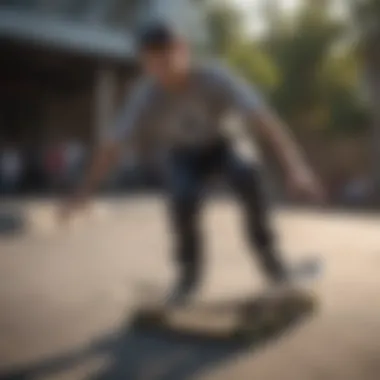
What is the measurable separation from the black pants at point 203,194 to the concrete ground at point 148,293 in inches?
0.7

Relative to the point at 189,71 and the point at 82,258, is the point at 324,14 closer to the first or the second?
the point at 189,71

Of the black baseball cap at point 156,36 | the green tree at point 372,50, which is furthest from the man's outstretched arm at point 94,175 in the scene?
the green tree at point 372,50

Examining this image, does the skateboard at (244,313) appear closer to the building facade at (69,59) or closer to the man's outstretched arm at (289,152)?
the man's outstretched arm at (289,152)

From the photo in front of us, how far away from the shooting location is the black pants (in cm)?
84

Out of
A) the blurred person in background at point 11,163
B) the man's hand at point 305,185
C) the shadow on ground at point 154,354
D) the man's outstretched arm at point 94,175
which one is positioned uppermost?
the blurred person in background at point 11,163

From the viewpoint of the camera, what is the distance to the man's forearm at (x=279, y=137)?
0.80 meters

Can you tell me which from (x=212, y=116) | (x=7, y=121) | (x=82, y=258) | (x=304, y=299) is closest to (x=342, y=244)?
(x=304, y=299)

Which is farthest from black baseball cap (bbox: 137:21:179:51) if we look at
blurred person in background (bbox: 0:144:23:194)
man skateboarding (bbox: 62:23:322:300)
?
blurred person in background (bbox: 0:144:23:194)

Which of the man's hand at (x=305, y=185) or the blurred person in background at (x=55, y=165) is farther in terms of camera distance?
the blurred person in background at (x=55, y=165)

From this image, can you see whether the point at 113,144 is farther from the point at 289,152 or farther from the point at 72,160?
the point at 289,152

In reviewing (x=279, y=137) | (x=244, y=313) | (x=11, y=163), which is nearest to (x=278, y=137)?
(x=279, y=137)

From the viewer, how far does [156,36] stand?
83cm

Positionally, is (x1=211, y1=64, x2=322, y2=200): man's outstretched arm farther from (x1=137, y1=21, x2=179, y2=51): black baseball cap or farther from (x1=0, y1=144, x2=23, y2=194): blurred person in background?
(x1=0, y1=144, x2=23, y2=194): blurred person in background

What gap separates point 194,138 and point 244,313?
23 centimetres
